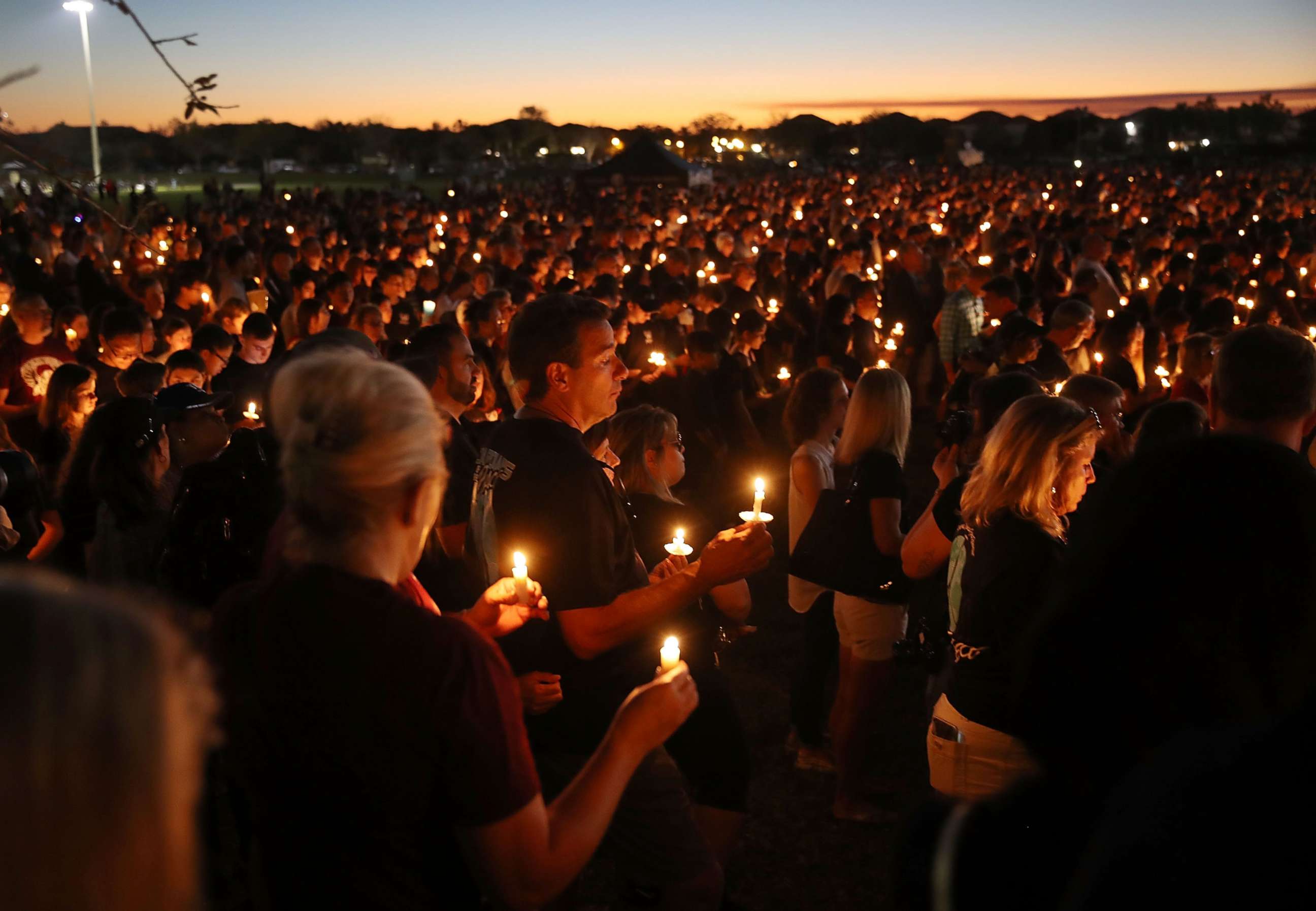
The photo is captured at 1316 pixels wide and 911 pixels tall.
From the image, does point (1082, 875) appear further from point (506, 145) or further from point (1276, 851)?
point (506, 145)

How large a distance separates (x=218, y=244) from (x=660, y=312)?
28.6ft

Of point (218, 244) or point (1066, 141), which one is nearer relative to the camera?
point (218, 244)

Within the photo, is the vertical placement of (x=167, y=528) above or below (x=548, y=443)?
below

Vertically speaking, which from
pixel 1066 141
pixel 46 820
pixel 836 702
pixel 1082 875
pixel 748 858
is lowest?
pixel 748 858

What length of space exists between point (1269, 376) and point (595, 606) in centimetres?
245

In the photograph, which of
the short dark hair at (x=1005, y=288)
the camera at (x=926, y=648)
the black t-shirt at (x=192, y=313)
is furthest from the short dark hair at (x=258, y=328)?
the short dark hair at (x=1005, y=288)

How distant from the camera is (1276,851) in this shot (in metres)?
0.94

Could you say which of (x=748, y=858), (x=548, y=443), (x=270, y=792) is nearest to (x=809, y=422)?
(x=748, y=858)

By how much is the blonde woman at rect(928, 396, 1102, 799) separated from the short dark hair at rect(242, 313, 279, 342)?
16.0 feet

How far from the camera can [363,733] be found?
5.04ft

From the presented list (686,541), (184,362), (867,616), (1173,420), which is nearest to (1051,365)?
(1173,420)

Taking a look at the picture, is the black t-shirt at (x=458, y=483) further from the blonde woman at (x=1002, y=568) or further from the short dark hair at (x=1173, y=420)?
the short dark hair at (x=1173, y=420)

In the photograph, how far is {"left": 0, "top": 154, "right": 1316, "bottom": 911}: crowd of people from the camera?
96 cm

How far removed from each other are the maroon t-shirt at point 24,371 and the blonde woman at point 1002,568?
18.3 ft
